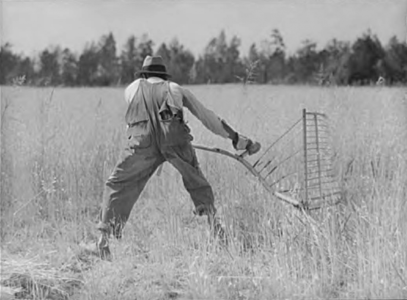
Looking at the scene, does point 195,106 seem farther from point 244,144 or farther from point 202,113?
point 244,144

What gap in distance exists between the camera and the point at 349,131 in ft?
16.3

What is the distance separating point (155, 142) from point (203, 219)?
2.28 ft

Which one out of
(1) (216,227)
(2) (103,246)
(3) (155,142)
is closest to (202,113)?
(3) (155,142)

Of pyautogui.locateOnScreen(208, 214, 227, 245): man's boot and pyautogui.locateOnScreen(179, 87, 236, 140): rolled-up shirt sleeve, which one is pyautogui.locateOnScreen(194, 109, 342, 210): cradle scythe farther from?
pyautogui.locateOnScreen(208, 214, 227, 245): man's boot

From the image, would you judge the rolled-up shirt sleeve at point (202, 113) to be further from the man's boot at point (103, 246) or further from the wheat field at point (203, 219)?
the man's boot at point (103, 246)

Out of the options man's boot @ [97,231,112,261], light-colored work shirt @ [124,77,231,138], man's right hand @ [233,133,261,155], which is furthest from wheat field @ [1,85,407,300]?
light-colored work shirt @ [124,77,231,138]

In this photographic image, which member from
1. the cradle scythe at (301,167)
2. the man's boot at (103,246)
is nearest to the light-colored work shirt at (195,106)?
the cradle scythe at (301,167)

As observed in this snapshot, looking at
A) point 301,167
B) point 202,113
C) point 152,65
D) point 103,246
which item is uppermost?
point 152,65

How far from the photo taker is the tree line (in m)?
3.55

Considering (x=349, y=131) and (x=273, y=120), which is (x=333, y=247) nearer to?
(x=273, y=120)

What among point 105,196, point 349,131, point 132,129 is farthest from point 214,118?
point 349,131

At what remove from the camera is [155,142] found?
129 inches

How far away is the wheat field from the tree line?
131 mm

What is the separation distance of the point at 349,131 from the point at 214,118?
81.3 inches
